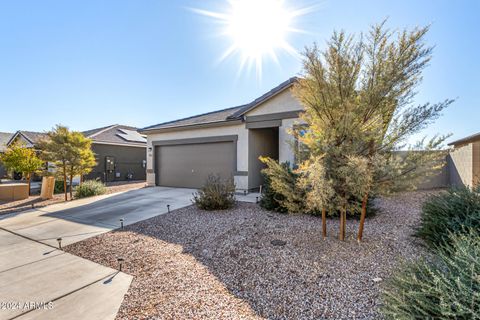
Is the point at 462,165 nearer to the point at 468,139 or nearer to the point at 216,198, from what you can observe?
the point at 468,139

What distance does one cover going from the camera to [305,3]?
6.38m

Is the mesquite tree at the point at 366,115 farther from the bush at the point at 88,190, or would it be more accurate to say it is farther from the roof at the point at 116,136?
the roof at the point at 116,136

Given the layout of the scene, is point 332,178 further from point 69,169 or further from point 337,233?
point 69,169

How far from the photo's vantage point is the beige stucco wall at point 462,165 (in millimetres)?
8281

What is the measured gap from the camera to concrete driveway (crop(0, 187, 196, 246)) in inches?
217

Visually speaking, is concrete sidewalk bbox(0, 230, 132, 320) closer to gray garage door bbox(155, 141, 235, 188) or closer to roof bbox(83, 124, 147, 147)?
gray garage door bbox(155, 141, 235, 188)

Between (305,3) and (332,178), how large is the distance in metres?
5.62

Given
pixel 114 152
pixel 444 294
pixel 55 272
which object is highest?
pixel 114 152

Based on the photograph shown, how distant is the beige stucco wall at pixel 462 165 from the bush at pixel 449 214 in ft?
18.8

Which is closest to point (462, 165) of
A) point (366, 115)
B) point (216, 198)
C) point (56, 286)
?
point (366, 115)

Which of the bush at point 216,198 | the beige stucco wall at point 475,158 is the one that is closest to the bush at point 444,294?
the bush at point 216,198

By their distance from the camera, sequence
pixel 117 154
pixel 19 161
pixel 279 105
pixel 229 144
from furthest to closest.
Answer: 1. pixel 117 154
2. pixel 19 161
3. pixel 229 144
4. pixel 279 105

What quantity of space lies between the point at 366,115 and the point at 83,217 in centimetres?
841

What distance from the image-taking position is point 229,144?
1059 centimetres
